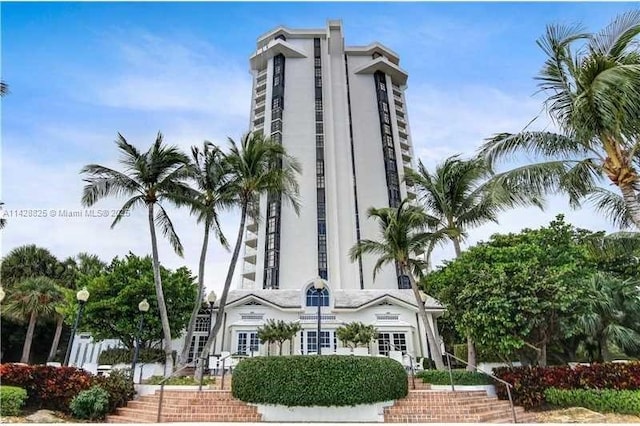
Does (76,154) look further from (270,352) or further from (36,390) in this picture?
(270,352)

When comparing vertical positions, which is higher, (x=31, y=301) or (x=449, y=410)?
(x=31, y=301)

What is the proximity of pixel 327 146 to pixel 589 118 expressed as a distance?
34138mm

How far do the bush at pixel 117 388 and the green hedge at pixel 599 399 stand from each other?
42.7ft

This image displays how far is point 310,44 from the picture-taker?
50812mm

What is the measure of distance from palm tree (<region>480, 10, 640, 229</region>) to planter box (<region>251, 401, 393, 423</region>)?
25.6 feet

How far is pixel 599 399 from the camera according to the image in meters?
11.1

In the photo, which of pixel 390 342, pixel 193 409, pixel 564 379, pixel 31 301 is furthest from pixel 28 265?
pixel 564 379

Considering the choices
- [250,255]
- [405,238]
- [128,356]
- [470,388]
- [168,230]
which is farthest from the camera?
[250,255]

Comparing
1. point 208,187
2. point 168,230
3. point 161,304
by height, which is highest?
point 208,187

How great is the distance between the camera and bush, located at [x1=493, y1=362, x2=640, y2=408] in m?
11.3

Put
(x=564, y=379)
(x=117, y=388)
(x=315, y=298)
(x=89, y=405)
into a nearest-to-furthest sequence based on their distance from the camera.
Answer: (x=89, y=405), (x=117, y=388), (x=564, y=379), (x=315, y=298)

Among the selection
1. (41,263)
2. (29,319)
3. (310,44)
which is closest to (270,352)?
(29,319)

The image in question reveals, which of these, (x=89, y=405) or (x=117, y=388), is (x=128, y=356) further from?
(x=89, y=405)

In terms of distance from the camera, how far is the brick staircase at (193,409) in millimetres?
10508
